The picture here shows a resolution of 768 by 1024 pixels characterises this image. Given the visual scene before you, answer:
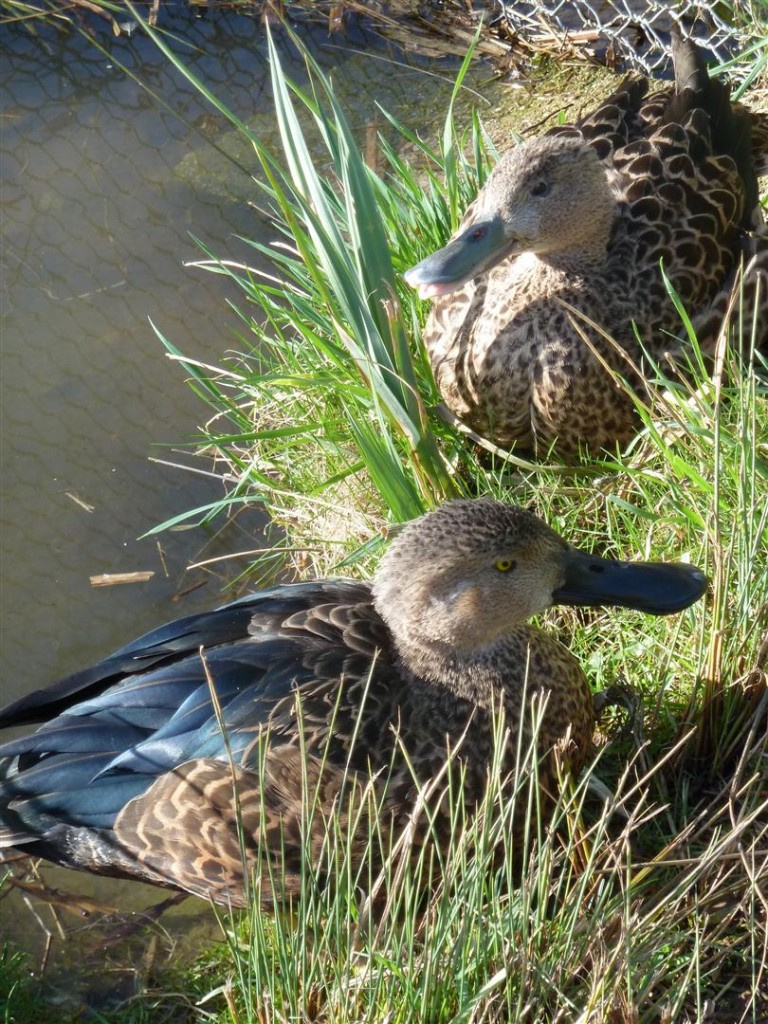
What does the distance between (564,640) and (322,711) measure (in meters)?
0.84

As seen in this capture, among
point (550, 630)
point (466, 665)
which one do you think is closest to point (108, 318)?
point (550, 630)

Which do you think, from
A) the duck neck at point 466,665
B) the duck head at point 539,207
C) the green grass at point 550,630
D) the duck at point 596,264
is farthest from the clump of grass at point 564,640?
the duck head at point 539,207

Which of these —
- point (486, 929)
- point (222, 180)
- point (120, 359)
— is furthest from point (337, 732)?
point (222, 180)

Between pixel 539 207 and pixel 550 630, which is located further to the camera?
pixel 539 207

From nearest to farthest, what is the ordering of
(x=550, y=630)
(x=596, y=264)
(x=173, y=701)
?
(x=173, y=701) < (x=550, y=630) < (x=596, y=264)

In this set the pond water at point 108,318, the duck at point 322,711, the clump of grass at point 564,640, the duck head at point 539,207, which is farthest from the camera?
the pond water at point 108,318

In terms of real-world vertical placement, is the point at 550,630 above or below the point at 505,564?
below

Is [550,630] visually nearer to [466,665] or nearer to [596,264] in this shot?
[466,665]

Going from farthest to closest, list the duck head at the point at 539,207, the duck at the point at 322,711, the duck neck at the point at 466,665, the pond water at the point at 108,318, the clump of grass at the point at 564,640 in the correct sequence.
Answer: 1. the pond water at the point at 108,318
2. the duck head at the point at 539,207
3. the duck neck at the point at 466,665
4. the duck at the point at 322,711
5. the clump of grass at the point at 564,640

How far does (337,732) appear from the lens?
107 inches

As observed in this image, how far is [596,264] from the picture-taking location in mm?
3777

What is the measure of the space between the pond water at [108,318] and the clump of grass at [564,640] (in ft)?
0.98

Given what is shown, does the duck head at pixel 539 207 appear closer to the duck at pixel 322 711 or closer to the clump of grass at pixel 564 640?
the clump of grass at pixel 564 640

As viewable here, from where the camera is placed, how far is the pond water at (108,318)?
13.0 ft
